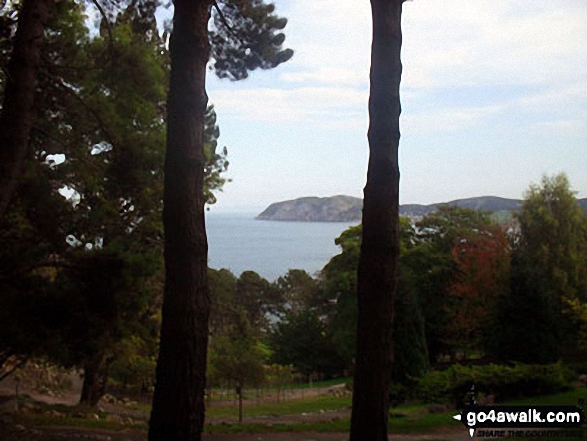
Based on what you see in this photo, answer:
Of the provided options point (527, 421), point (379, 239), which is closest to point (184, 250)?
point (379, 239)

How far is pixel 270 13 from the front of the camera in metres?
8.26

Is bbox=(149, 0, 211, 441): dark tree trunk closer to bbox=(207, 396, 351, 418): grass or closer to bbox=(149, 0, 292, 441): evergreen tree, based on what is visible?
bbox=(149, 0, 292, 441): evergreen tree

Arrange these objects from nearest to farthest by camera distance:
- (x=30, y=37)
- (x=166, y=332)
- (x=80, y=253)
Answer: (x=166, y=332), (x=30, y=37), (x=80, y=253)

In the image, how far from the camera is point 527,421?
27.1 ft

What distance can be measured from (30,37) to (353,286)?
20583 mm

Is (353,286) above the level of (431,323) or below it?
above

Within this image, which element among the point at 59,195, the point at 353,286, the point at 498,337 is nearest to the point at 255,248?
the point at 353,286

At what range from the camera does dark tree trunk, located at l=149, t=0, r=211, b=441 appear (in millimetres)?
4605

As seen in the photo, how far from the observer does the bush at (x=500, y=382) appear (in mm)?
13695

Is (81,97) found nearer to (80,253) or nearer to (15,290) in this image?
(80,253)

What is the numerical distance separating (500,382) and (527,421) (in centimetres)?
603

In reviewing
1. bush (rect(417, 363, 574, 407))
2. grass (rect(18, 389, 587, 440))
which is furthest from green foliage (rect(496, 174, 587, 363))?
grass (rect(18, 389, 587, 440))

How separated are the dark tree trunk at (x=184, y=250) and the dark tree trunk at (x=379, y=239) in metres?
1.40

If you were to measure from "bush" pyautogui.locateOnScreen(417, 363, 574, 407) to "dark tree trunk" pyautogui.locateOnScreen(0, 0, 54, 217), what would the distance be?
37.5 feet
